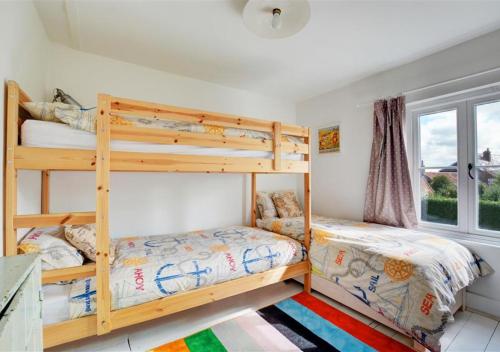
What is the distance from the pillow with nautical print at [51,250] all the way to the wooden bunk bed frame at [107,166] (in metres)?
0.09

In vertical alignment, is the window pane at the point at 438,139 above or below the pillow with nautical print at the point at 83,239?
above

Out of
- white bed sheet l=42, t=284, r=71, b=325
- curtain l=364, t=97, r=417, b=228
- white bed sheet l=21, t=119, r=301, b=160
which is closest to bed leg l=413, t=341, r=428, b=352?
curtain l=364, t=97, r=417, b=228

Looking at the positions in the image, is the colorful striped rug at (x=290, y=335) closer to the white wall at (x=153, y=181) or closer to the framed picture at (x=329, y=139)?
the white wall at (x=153, y=181)

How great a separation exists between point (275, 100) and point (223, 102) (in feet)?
3.11

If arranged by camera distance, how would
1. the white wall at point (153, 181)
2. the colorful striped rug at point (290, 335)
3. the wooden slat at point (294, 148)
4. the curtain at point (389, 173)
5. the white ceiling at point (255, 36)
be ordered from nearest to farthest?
the colorful striped rug at point (290, 335) → the white ceiling at point (255, 36) → the wooden slat at point (294, 148) → the white wall at point (153, 181) → the curtain at point (389, 173)

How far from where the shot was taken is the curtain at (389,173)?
8.43ft

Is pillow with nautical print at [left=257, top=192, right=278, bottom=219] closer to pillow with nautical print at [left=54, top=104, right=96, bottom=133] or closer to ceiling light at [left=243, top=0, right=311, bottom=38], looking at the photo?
ceiling light at [left=243, top=0, right=311, bottom=38]

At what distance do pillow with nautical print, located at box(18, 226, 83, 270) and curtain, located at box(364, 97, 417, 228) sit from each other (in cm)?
288

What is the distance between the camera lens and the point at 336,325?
1.85 metres

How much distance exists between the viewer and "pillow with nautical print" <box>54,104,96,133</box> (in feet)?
4.57

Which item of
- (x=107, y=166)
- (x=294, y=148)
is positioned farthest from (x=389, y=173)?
(x=107, y=166)

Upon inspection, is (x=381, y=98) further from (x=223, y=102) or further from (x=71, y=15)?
(x=71, y=15)

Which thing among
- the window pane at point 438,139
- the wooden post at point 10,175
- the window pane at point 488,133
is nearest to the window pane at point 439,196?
the window pane at point 438,139

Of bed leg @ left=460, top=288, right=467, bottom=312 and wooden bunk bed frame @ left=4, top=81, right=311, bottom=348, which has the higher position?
wooden bunk bed frame @ left=4, top=81, right=311, bottom=348
